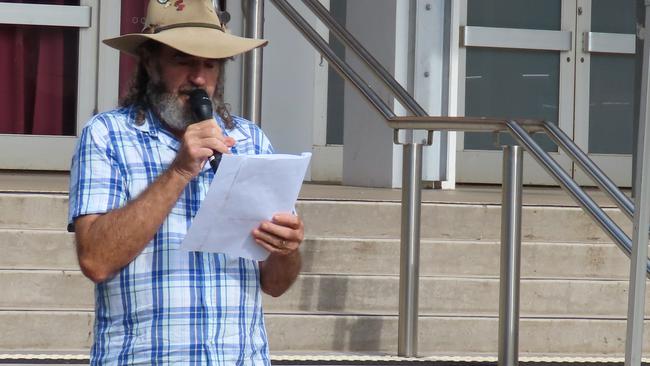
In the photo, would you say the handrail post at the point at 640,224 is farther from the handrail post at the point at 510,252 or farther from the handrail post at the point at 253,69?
the handrail post at the point at 253,69

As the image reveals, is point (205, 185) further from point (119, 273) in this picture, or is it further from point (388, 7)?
point (388, 7)

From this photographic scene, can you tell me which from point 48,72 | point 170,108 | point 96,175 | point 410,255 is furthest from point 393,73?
point 96,175

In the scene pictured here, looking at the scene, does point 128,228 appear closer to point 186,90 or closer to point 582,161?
point 186,90

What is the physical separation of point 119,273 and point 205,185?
239 mm

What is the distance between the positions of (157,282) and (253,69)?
148 inches

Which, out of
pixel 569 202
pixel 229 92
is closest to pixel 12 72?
pixel 229 92

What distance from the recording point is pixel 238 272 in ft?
8.53

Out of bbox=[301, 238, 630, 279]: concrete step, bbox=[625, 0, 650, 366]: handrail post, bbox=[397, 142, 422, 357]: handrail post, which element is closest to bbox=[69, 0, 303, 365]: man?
bbox=[625, 0, 650, 366]: handrail post

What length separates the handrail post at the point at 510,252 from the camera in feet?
16.5

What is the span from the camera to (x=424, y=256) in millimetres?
6070

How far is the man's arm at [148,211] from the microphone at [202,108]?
6 centimetres

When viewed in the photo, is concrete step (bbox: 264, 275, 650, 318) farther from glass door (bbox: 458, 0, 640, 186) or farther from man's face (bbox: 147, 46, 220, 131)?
glass door (bbox: 458, 0, 640, 186)

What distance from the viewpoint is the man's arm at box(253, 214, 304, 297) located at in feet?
8.35

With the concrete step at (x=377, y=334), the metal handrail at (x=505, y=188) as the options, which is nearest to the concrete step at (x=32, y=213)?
the concrete step at (x=377, y=334)
